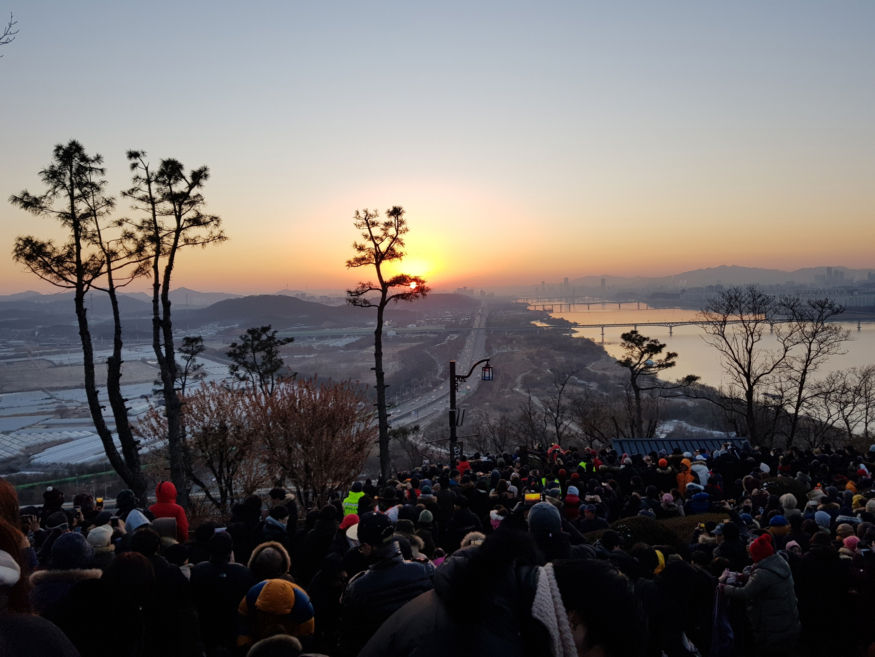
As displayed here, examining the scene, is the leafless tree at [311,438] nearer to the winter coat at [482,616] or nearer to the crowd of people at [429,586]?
the crowd of people at [429,586]

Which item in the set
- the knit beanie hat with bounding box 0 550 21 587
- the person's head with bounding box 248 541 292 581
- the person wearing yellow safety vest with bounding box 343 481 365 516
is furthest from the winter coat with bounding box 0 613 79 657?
the person wearing yellow safety vest with bounding box 343 481 365 516

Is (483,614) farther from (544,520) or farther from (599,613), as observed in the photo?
(544,520)

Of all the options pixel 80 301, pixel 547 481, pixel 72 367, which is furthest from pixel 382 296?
pixel 72 367

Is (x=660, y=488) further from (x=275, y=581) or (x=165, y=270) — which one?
(x=165, y=270)

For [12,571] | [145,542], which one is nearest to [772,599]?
[145,542]

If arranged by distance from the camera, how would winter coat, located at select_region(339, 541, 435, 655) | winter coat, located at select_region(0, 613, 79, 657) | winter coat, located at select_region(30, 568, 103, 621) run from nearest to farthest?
1. winter coat, located at select_region(0, 613, 79, 657)
2. winter coat, located at select_region(339, 541, 435, 655)
3. winter coat, located at select_region(30, 568, 103, 621)

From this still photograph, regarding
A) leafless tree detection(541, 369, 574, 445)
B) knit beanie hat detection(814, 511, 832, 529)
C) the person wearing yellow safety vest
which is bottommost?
leafless tree detection(541, 369, 574, 445)

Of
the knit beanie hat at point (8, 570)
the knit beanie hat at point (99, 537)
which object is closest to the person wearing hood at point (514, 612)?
the knit beanie hat at point (8, 570)

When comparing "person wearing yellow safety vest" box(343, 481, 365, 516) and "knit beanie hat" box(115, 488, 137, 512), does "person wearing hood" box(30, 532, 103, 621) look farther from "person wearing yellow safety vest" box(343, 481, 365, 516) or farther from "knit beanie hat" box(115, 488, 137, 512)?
"person wearing yellow safety vest" box(343, 481, 365, 516)
